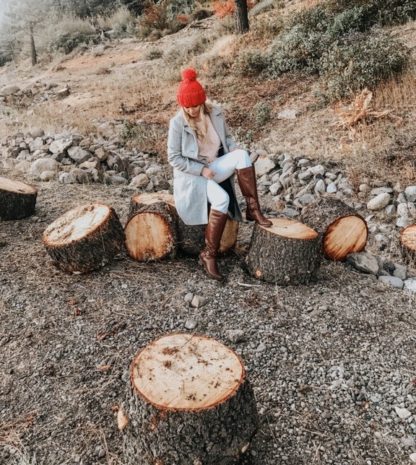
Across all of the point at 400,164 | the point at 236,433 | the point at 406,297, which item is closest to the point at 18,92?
the point at 400,164

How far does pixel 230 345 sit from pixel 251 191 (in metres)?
1.32

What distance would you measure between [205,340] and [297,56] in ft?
26.9

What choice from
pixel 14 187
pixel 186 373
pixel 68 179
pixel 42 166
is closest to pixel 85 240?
pixel 14 187

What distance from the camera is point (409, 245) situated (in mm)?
4898

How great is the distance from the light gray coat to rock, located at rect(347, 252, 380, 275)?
1448 millimetres

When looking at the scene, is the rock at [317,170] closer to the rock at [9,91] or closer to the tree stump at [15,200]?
the tree stump at [15,200]

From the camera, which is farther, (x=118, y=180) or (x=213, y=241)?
(x=118, y=180)

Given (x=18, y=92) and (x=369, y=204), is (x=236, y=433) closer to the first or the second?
(x=369, y=204)

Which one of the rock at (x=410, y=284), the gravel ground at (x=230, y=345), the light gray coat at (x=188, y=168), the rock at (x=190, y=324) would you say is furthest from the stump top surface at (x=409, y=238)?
the rock at (x=190, y=324)

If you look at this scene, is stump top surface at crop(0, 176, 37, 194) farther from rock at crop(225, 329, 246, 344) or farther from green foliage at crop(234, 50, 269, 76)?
green foliage at crop(234, 50, 269, 76)

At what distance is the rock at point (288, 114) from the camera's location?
830 centimetres

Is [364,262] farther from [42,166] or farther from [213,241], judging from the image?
[42,166]

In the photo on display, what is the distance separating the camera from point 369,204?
5.98m

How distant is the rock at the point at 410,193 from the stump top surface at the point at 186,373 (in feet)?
13.1
